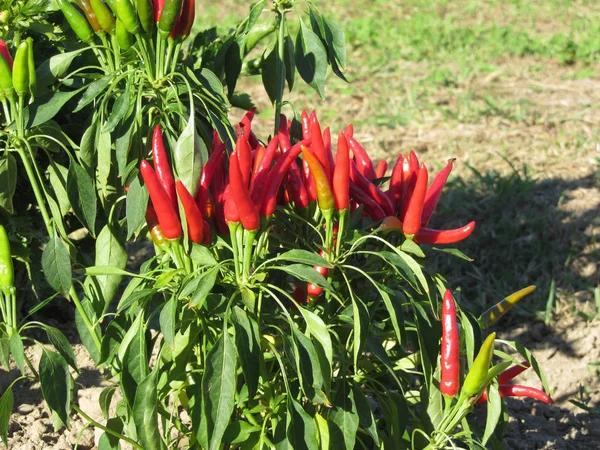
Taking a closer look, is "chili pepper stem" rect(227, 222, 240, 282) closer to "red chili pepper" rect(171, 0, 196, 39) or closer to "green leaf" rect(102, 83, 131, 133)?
"green leaf" rect(102, 83, 131, 133)

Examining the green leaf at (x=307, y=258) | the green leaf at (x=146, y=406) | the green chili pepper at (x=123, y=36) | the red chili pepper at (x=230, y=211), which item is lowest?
the green leaf at (x=146, y=406)

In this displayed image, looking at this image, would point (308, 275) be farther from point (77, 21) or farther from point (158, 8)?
point (77, 21)

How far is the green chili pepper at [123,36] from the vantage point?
169 centimetres

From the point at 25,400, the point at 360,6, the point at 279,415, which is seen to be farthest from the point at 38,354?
the point at 360,6

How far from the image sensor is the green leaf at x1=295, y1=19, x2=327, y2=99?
75.9 inches

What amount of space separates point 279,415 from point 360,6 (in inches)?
219

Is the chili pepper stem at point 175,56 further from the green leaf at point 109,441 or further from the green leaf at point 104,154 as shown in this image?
the green leaf at point 109,441

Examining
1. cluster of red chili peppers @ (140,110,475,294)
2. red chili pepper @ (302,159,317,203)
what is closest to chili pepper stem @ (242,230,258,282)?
cluster of red chili peppers @ (140,110,475,294)

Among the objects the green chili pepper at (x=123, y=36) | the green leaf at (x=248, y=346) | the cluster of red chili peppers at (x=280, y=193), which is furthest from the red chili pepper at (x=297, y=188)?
the green chili pepper at (x=123, y=36)

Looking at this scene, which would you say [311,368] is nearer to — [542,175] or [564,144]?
[542,175]

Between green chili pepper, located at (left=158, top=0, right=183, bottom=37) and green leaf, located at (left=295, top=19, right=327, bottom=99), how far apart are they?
37 centimetres

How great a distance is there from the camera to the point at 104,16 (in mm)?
1751

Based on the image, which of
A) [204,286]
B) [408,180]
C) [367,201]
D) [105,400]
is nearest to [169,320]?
[204,286]

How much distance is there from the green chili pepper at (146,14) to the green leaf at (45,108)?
0.19 meters
